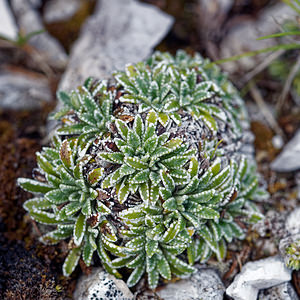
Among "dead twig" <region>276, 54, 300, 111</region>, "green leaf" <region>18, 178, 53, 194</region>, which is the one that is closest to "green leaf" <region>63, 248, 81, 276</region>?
"green leaf" <region>18, 178, 53, 194</region>

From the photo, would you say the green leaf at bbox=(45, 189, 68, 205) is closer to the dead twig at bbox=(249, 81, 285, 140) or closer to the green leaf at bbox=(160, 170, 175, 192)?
the green leaf at bbox=(160, 170, 175, 192)

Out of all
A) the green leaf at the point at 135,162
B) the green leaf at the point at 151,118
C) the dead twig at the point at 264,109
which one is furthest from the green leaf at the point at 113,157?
the dead twig at the point at 264,109

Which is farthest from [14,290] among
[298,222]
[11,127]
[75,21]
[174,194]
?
[75,21]

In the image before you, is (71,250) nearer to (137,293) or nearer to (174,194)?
(137,293)

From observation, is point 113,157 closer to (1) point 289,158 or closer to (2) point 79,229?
(2) point 79,229

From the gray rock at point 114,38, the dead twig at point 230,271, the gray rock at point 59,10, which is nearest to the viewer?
the dead twig at point 230,271

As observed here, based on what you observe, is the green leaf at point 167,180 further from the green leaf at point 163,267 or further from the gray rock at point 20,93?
the gray rock at point 20,93
